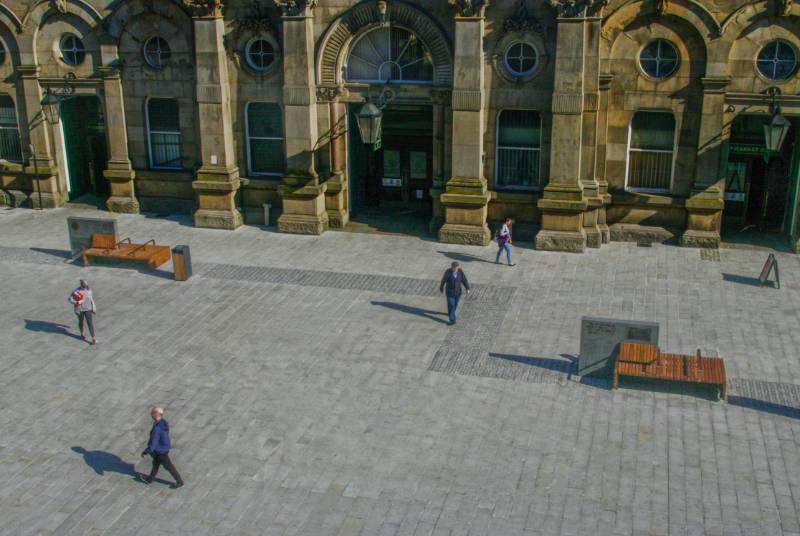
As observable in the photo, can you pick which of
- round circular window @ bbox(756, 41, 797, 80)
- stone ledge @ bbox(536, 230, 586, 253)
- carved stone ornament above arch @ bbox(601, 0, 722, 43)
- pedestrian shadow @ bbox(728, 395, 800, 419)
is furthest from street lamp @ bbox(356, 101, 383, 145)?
pedestrian shadow @ bbox(728, 395, 800, 419)

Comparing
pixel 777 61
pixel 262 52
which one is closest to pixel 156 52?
pixel 262 52

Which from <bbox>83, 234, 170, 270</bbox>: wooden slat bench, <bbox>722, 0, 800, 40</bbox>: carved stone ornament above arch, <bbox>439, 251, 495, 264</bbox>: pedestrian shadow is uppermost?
<bbox>722, 0, 800, 40</bbox>: carved stone ornament above arch

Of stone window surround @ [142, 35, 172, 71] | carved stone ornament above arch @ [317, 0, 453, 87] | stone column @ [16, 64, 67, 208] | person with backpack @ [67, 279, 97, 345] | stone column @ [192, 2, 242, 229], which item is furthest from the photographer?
stone column @ [16, 64, 67, 208]

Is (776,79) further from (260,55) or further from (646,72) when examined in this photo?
(260,55)

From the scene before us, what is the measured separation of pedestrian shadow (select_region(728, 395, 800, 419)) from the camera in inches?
673

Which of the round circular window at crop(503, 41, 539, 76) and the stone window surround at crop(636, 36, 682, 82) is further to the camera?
the round circular window at crop(503, 41, 539, 76)

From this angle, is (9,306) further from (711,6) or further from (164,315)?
(711,6)

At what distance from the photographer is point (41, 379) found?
18.8 metres

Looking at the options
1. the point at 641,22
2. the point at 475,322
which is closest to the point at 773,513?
the point at 475,322

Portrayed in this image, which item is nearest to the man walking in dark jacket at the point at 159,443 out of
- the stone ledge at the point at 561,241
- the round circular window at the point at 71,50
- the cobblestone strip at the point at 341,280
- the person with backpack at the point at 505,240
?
the cobblestone strip at the point at 341,280

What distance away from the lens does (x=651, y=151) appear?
26.5 metres

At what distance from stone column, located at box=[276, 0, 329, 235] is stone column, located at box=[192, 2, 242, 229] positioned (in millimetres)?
1766

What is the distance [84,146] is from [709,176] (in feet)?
67.0

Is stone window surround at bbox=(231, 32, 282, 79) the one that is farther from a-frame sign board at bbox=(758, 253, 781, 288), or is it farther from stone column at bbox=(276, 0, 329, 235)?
a-frame sign board at bbox=(758, 253, 781, 288)
